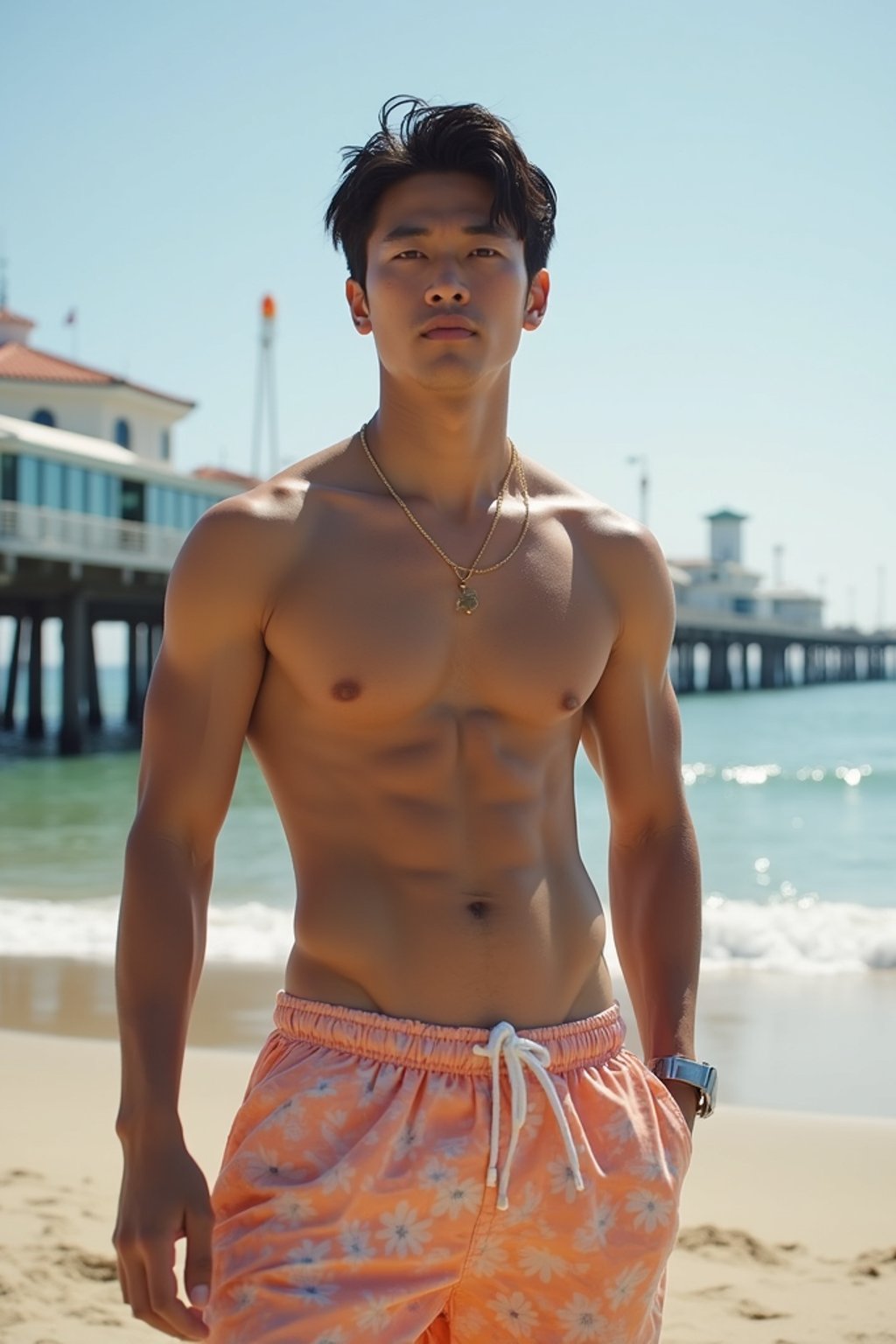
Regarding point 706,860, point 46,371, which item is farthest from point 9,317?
point 706,860

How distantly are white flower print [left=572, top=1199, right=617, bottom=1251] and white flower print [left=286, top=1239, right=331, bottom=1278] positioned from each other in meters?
0.32

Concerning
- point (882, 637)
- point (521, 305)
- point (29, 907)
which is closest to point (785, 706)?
point (882, 637)

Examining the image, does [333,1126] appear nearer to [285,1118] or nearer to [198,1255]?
[285,1118]

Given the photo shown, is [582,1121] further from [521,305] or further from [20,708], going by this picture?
[20,708]

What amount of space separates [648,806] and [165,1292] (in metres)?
0.96

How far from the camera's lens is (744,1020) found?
332 inches

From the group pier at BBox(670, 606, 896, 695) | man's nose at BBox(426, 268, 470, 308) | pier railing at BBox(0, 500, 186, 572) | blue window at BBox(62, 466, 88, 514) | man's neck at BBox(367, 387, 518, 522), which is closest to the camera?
man's nose at BBox(426, 268, 470, 308)

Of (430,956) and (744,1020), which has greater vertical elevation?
(430,956)

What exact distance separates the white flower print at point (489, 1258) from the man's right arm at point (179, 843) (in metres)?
0.34

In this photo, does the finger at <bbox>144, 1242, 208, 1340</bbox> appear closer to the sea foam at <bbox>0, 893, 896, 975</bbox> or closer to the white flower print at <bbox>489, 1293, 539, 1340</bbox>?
the white flower print at <bbox>489, 1293, 539, 1340</bbox>

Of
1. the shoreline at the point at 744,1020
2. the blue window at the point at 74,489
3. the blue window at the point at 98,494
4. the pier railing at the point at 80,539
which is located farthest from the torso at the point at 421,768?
the blue window at the point at 98,494

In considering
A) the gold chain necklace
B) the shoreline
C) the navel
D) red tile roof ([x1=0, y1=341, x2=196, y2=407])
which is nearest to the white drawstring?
the navel

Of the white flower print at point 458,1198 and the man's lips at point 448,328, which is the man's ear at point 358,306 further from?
the white flower print at point 458,1198

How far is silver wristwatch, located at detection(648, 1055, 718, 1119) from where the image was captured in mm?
2135
